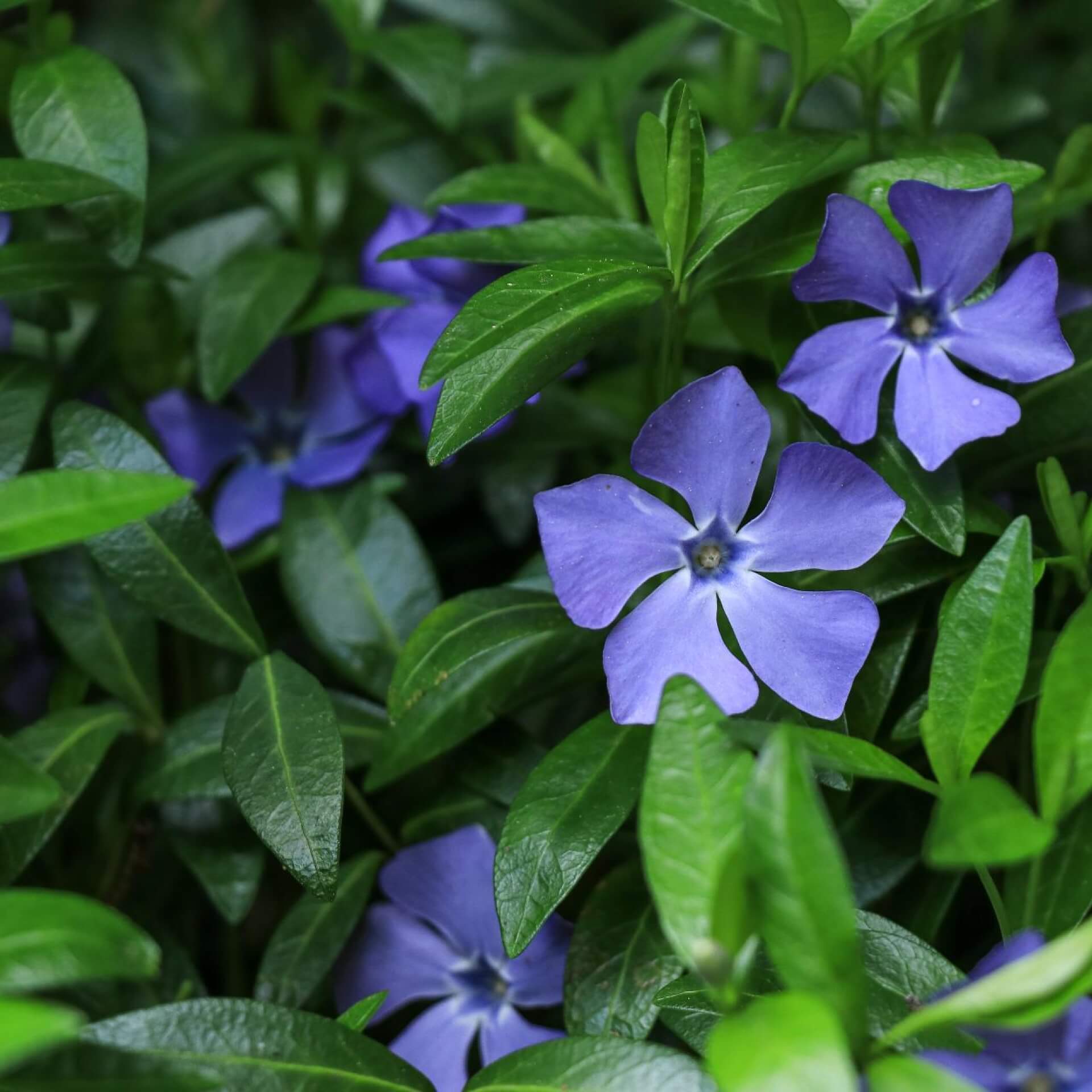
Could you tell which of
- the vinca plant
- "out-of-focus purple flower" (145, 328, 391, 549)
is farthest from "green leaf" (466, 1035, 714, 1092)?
"out-of-focus purple flower" (145, 328, 391, 549)

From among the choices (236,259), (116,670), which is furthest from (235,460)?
(116,670)

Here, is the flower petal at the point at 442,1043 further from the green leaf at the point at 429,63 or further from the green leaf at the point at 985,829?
the green leaf at the point at 429,63

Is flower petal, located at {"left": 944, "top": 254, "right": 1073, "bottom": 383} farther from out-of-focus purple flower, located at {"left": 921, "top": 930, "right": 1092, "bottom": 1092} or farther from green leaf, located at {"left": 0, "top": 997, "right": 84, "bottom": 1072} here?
green leaf, located at {"left": 0, "top": 997, "right": 84, "bottom": 1072}

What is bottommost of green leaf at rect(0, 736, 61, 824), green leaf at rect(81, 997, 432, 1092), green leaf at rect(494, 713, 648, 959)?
green leaf at rect(81, 997, 432, 1092)

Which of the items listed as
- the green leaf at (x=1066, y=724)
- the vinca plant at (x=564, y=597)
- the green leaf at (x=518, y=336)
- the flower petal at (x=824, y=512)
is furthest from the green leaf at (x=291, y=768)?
the green leaf at (x=1066, y=724)

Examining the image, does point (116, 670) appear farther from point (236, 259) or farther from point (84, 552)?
point (236, 259)

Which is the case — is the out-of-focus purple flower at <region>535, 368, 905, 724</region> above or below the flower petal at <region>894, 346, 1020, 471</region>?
below

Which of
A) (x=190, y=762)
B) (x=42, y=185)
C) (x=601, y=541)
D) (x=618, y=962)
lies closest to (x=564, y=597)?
(x=601, y=541)
